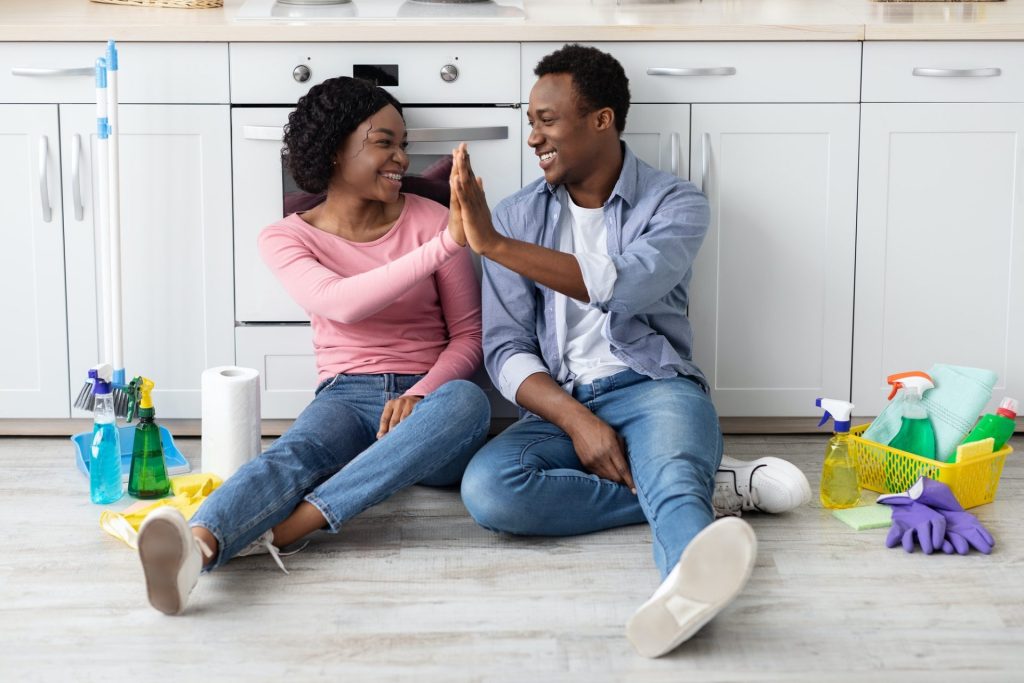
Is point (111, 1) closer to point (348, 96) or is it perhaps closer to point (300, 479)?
point (348, 96)

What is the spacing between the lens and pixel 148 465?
8.52ft

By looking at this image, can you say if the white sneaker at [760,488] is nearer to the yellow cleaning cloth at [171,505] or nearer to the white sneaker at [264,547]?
the white sneaker at [264,547]

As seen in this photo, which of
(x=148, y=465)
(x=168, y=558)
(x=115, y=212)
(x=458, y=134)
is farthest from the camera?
(x=458, y=134)

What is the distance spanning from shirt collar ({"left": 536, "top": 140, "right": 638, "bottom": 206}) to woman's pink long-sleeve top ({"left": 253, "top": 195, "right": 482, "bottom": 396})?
0.73 feet

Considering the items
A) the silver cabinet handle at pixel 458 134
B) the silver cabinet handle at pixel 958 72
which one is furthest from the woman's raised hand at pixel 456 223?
the silver cabinet handle at pixel 958 72

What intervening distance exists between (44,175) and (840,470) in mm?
1837

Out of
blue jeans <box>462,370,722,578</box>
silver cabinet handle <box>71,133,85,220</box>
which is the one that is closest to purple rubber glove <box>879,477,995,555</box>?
blue jeans <box>462,370,722,578</box>

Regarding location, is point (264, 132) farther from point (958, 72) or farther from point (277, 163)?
point (958, 72)

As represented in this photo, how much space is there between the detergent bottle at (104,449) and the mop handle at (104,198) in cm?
18

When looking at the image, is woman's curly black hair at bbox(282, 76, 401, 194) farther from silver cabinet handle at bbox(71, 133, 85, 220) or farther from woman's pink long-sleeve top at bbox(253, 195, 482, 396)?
silver cabinet handle at bbox(71, 133, 85, 220)

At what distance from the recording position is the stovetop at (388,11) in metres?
2.82

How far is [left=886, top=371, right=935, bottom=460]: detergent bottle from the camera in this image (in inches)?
104

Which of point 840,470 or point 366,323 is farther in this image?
point 366,323

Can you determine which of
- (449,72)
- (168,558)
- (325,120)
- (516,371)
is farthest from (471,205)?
(168,558)
